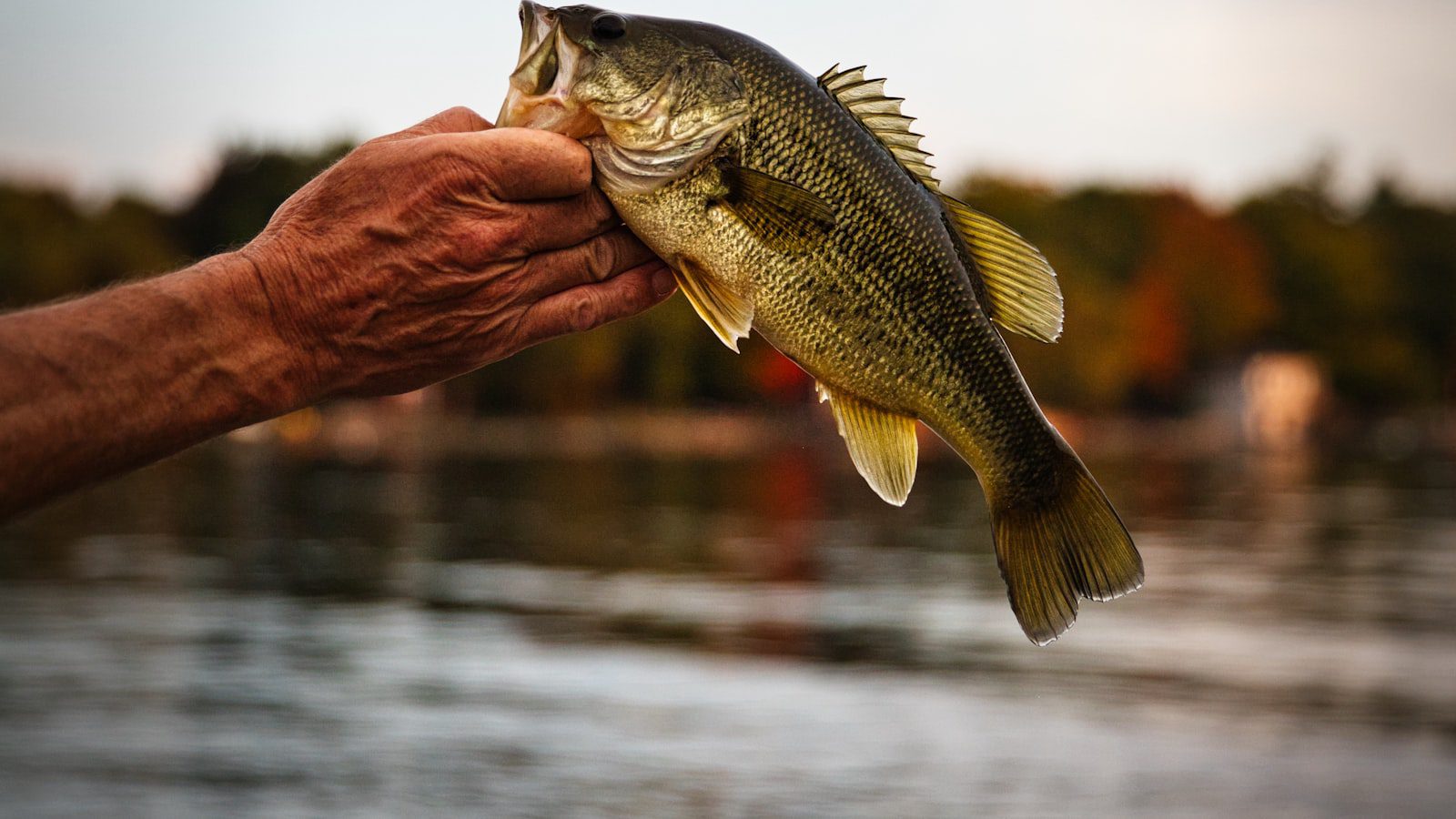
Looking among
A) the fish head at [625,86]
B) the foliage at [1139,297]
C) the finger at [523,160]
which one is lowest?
the finger at [523,160]

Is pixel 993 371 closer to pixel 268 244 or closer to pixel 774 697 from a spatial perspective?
pixel 268 244

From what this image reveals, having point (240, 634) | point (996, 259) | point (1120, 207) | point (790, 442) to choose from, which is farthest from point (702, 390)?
point (996, 259)

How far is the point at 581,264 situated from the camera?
3.55m

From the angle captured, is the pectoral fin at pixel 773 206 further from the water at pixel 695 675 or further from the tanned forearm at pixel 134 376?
the water at pixel 695 675

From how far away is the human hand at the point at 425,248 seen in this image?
3.19 m

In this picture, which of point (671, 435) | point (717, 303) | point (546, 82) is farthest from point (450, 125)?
point (671, 435)

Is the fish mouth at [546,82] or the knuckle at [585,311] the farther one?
the knuckle at [585,311]

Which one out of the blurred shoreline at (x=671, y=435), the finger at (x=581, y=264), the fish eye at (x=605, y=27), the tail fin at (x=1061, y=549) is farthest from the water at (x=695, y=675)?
the blurred shoreline at (x=671, y=435)

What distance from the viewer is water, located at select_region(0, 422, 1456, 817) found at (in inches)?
634

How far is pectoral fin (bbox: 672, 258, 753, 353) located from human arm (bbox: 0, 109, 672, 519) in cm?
22

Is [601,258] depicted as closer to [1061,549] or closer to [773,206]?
[773,206]

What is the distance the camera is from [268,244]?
3.14m

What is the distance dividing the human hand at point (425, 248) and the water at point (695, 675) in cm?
1195

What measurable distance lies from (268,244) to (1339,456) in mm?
101212
